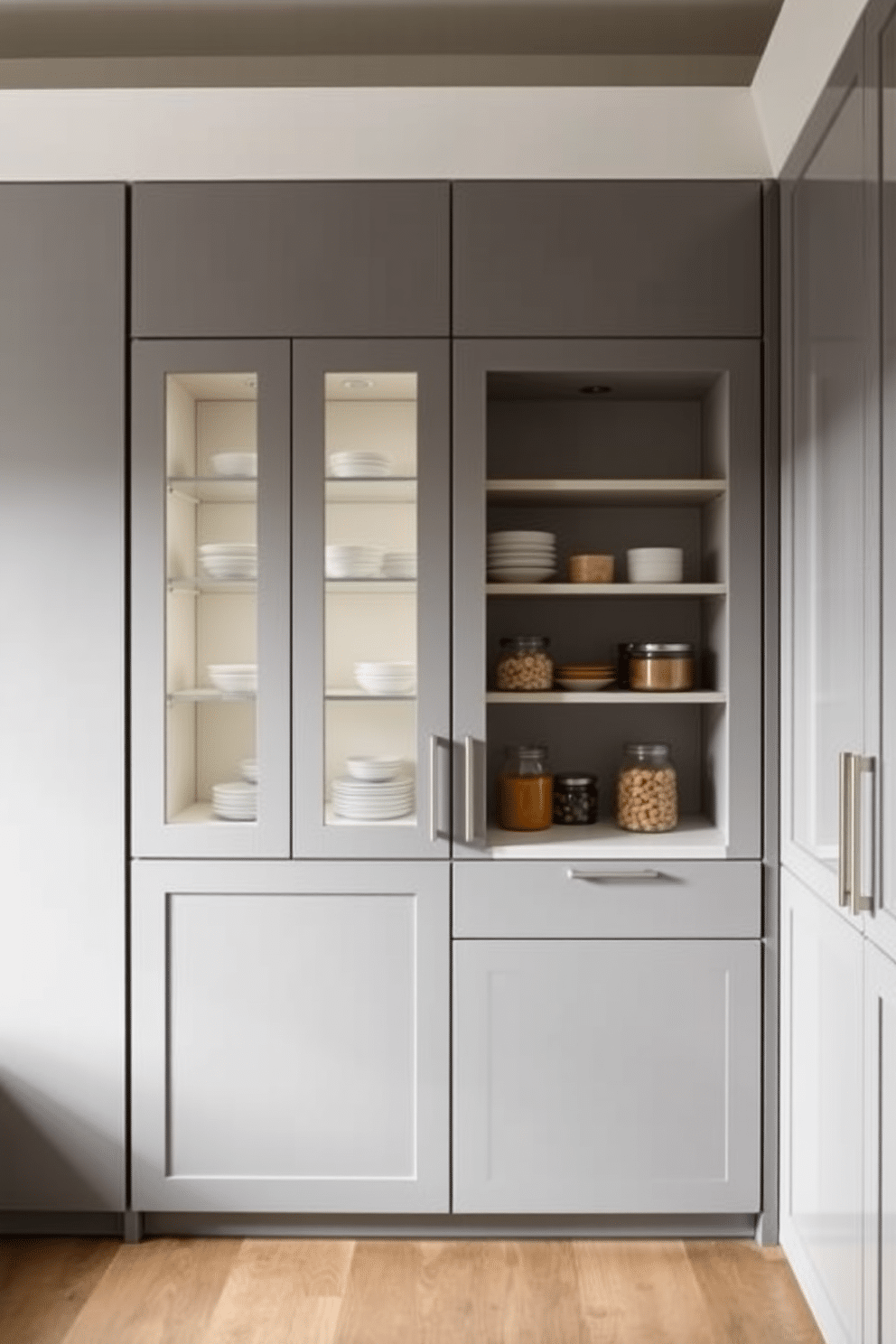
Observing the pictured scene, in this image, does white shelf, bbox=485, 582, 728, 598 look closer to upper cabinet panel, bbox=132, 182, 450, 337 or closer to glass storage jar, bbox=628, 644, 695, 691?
glass storage jar, bbox=628, 644, 695, 691

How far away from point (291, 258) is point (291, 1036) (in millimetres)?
1696

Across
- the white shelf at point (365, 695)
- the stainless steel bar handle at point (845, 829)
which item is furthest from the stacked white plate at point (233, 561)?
the stainless steel bar handle at point (845, 829)

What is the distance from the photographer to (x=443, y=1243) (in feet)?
9.14

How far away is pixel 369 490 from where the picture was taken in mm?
2766

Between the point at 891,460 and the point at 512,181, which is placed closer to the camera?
the point at 891,460

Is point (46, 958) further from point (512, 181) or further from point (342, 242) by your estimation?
point (512, 181)

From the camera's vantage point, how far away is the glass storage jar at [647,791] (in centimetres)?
287

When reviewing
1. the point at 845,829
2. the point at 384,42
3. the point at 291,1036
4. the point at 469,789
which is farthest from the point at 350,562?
the point at 384,42

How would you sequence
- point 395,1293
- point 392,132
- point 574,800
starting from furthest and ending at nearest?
1. point 574,800
2. point 392,132
3. point 395,1293

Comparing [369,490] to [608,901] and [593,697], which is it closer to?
[593,697]

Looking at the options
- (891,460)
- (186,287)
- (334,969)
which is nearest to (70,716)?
(334,969)

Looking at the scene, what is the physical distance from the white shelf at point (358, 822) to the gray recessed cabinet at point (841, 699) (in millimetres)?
810

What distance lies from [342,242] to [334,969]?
1584 mm

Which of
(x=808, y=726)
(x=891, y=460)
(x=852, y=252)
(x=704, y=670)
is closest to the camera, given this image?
(x=891, y=460)
